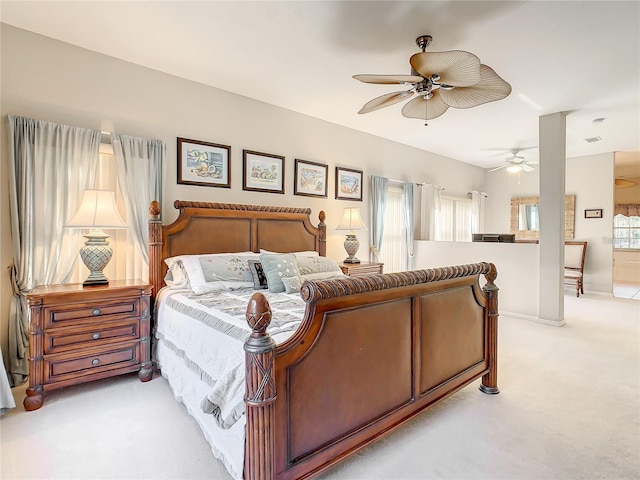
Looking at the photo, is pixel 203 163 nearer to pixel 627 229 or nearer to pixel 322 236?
pixel 322 236

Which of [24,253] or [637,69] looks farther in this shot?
[637,69]

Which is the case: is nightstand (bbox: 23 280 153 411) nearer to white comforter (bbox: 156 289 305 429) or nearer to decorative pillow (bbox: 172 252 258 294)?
white comforter (bbox: 156 289 305 429)

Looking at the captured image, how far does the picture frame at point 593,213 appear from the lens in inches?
257

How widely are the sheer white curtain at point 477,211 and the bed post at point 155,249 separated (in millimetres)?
6620

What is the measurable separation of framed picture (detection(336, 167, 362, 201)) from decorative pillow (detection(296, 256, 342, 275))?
158 cm

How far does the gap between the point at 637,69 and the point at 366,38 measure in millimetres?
2619

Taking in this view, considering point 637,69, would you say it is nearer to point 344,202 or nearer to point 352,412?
point 344,202

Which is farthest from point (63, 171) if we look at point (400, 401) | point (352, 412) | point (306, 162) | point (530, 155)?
point (530, 155)

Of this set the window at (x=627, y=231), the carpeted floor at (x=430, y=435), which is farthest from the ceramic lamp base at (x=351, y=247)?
the window at (x=627, y=231)

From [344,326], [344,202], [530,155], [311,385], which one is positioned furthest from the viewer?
[530,155]

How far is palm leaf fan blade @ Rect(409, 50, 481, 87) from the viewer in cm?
198

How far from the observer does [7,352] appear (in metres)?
2.54

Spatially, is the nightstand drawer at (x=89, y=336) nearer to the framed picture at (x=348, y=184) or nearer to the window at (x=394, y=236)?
the framed picture at (x=348, y=184)

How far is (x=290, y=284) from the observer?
2805mm
